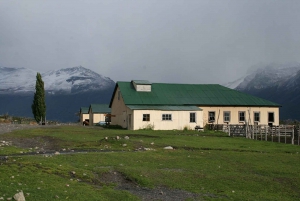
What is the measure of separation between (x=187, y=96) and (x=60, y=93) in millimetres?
110758

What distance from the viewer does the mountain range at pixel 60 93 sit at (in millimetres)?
143750

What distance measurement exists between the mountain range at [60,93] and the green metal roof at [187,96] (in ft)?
265

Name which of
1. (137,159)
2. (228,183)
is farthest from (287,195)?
(137,159)

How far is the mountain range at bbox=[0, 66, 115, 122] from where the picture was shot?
143750mm

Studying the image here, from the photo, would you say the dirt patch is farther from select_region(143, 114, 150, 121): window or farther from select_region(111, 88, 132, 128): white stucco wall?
select_region(111, 88, 132, 128): white stucco wall

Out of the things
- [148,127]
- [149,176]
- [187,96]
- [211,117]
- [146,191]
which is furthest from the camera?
[187,96]

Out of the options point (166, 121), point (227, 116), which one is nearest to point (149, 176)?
point (166, 121)

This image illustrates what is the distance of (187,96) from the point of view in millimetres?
58812

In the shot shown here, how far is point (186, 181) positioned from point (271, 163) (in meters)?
7.11

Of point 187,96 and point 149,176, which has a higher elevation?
point 187,96

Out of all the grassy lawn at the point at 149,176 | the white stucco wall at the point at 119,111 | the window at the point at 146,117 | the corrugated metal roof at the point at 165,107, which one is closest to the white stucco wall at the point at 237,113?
the corrugated metal roof at the point at 165,107

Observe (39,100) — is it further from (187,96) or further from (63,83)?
(63,83)

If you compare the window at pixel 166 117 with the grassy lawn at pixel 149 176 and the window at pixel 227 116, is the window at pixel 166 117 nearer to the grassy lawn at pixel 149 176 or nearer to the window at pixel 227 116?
the window at pixel 227 116

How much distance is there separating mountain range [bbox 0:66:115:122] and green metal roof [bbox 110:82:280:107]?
8087 centimetres
